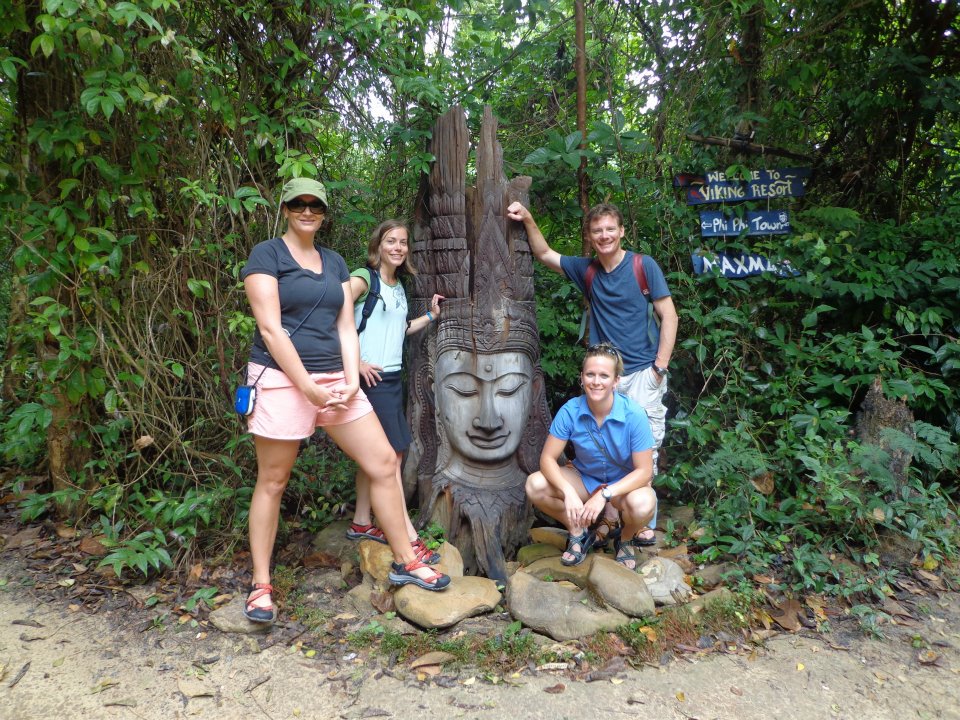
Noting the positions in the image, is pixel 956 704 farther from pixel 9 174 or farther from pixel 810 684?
pixel 9 174

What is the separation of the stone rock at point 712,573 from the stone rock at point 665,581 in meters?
0.14

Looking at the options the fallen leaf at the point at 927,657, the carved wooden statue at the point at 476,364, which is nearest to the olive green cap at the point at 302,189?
the carved wooden statue at the point at 476,364

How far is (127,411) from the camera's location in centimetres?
386

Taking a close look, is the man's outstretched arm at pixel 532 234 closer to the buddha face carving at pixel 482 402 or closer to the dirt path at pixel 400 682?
the buddha face carving at pixel 482 402

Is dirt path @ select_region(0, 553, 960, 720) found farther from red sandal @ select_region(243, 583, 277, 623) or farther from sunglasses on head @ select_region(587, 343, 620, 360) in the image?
sunglasses on head @ select_region(587, 343, 620, 360)

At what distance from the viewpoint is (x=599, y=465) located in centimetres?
354

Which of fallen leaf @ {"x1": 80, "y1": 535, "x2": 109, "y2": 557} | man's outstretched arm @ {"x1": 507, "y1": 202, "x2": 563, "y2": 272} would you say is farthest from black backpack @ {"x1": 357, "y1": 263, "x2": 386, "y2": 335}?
fallen leaf @ {"x1": 80, "y1": 535, "x2": 109, "y2": 557}

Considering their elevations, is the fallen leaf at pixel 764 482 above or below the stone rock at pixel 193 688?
above

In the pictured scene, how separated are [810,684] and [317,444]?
328 centimetres

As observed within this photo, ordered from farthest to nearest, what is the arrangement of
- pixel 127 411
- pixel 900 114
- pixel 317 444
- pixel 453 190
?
pixel 900 114, pixel 317 444, pixel 453 190, pixel 127 411

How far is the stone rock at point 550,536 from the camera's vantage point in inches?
159

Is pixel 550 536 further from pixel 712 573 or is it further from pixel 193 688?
pixel 193 688

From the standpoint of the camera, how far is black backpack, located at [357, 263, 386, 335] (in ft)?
12.0

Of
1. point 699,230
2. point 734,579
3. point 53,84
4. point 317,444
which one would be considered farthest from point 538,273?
point 53,84
